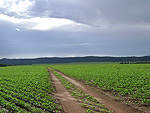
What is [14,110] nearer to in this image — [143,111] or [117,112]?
[117,112]

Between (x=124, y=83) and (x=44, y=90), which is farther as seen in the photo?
(x=124, y=83)

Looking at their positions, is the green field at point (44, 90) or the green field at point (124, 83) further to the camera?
the green field at point (124, 83)

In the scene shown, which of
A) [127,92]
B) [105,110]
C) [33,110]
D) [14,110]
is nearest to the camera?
[14,110]

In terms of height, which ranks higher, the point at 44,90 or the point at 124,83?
the point at 124,83

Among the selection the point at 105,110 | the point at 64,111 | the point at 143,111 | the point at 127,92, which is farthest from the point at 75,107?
the point at 127,92

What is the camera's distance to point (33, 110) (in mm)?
11359

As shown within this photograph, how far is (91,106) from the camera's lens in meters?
13.2

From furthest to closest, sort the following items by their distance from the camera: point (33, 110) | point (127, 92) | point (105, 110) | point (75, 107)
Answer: point (127, 92) → point (75, 107) → point (105, 110) → point (33, 110)

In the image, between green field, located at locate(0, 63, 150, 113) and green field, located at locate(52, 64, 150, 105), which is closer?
green field, located at locate(0, 63, 150, 113)

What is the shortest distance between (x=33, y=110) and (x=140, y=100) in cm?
1004

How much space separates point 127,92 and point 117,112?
7272 millimetres

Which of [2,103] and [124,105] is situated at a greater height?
[2,103]

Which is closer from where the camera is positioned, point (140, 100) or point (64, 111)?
point (64, 111)

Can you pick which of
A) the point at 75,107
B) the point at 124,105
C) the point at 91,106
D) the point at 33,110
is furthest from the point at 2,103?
the point at 124,105
